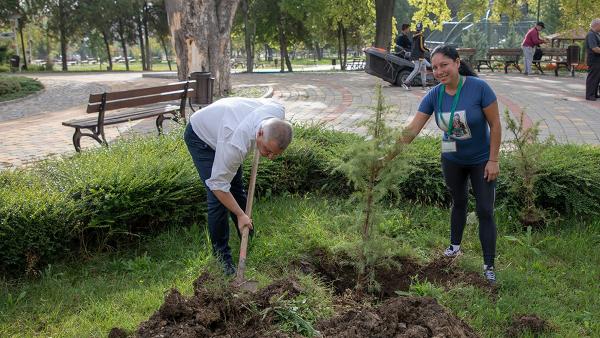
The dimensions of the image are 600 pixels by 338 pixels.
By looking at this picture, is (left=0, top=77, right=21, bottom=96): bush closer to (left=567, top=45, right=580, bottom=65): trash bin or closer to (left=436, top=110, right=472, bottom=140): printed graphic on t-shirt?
(left=436, top=110, right=472, bottom=140): printed graphic on t-shirt

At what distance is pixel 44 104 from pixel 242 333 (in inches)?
558

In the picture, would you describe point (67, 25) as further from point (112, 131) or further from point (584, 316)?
point (584, 316)

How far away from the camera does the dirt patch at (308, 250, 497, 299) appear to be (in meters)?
3.74

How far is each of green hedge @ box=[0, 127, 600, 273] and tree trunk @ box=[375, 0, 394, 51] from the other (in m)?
16.8

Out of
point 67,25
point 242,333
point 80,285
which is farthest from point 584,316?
point 67,25

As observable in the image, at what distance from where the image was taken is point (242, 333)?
2852 millimetres

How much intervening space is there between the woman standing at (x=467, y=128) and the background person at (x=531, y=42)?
53.4 feet

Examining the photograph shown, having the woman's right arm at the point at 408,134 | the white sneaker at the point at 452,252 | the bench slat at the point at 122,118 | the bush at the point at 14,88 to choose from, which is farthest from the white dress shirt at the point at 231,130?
the bush at the point at 14,88

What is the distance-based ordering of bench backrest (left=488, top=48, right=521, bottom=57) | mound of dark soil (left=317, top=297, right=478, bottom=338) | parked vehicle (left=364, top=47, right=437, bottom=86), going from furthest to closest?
bench backrest (left=488, top=48, right=521, bottom=57)
parked vehicle (left=364, top=47, right=437, bottom=86)
mound of dark soil (left=317, top=297, right=478, bottom=338)

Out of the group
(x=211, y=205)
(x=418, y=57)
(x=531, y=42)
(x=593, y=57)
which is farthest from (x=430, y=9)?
(x=211, y=205)

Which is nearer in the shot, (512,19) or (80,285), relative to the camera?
(80,285)

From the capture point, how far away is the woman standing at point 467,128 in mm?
3527

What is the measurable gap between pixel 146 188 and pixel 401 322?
8.14 feet

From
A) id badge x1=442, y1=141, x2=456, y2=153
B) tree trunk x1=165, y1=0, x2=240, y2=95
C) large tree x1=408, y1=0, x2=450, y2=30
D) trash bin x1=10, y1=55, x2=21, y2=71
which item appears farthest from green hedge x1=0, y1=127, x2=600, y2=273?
trash bin x1=10, y1=55, x2=21, y2=71
